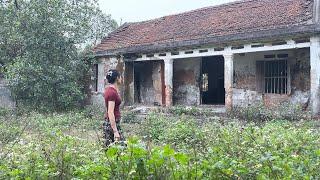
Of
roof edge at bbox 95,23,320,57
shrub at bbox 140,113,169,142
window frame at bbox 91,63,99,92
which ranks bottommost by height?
shrub at bbox 140,113,169,142

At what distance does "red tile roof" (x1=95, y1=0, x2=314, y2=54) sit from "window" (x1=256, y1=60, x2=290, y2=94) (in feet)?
5.36

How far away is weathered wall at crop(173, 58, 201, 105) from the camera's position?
18203mm

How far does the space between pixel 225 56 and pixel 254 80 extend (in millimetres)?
1580

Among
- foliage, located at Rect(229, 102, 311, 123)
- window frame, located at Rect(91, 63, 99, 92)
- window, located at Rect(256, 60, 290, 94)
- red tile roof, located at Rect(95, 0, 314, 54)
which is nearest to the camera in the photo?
foliage, located at Rect(229, 102, 311, 123)

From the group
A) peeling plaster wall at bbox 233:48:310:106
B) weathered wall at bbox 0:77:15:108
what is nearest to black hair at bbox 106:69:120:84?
peeling plaster wall at bbox 233:48:310:106

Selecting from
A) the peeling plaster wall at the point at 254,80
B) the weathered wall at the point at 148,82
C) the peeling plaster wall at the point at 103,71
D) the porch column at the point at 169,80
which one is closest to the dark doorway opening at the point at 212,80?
the porch column at the point at 169,80

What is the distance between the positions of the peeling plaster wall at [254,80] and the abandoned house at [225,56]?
0.03 meters

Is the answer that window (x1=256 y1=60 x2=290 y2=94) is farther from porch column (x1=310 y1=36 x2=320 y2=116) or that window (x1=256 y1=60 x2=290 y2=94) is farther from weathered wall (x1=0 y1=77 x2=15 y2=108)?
weathered wall (x1=0 y1=77 x2=15 y2=108)

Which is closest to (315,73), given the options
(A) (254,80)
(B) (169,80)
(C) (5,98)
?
(A) (254,80)

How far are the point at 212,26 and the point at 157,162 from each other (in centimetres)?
1375

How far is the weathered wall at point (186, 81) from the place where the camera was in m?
18.2

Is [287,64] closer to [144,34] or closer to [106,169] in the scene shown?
[144,34]

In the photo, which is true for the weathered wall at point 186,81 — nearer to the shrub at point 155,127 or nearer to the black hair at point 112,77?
the shrub at point 155,127

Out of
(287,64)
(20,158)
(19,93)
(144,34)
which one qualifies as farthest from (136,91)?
(20,158)
